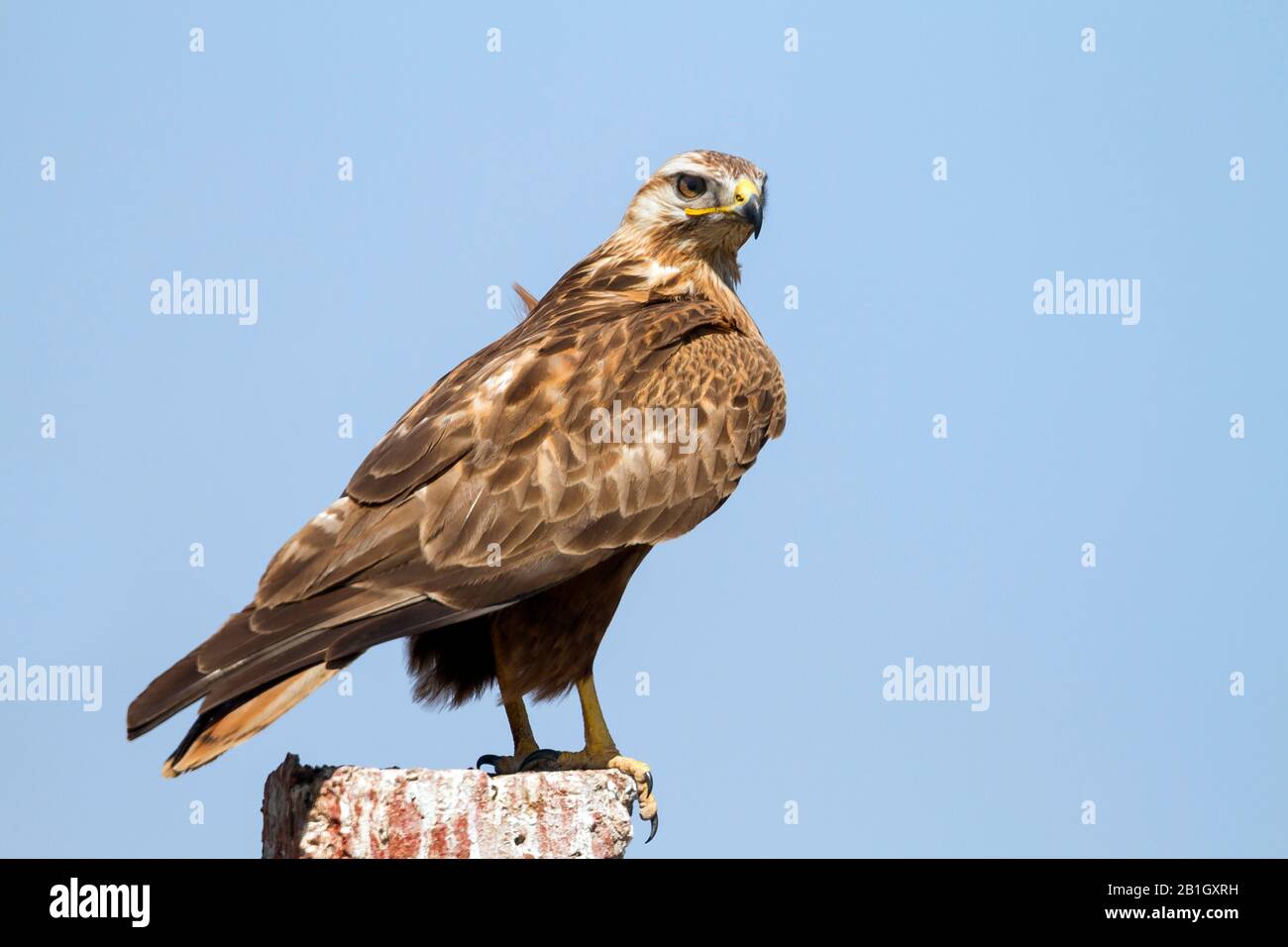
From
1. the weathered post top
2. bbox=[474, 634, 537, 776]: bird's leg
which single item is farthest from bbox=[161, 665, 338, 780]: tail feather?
bbox=[474, 634, 537, 776]: bird's leg

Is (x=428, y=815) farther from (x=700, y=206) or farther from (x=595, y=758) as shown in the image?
(x=700, y=206)

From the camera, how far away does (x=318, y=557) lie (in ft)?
23.1

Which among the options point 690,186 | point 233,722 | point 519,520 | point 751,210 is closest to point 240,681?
point 233,722

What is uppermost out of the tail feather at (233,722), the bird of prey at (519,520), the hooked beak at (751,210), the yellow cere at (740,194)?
the yellow cere at (740,194)

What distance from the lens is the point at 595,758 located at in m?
7.86

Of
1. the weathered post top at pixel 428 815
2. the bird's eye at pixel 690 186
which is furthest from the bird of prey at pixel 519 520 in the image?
the weathered post top at pixel 428 815

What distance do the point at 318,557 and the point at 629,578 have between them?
167cm

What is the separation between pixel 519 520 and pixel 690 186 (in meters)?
2.77

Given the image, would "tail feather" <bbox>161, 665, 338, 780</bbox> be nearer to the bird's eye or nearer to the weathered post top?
the weathered post top

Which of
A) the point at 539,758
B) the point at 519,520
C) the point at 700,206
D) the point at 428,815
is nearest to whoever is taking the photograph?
the point at 428,815

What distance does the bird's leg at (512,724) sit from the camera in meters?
7.96

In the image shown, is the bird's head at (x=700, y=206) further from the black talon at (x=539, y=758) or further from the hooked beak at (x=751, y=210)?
the black talon at (x=539, y=758)

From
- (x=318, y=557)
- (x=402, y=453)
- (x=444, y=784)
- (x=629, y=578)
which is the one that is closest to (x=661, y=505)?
(x=629, y=578)

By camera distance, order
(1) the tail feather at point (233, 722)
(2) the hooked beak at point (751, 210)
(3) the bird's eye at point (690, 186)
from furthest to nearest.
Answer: (3) the bird's eye at point (690, 186) → (2) the hooked beak at point (751, 210) → (1) the tail feather at point (233, 722)
